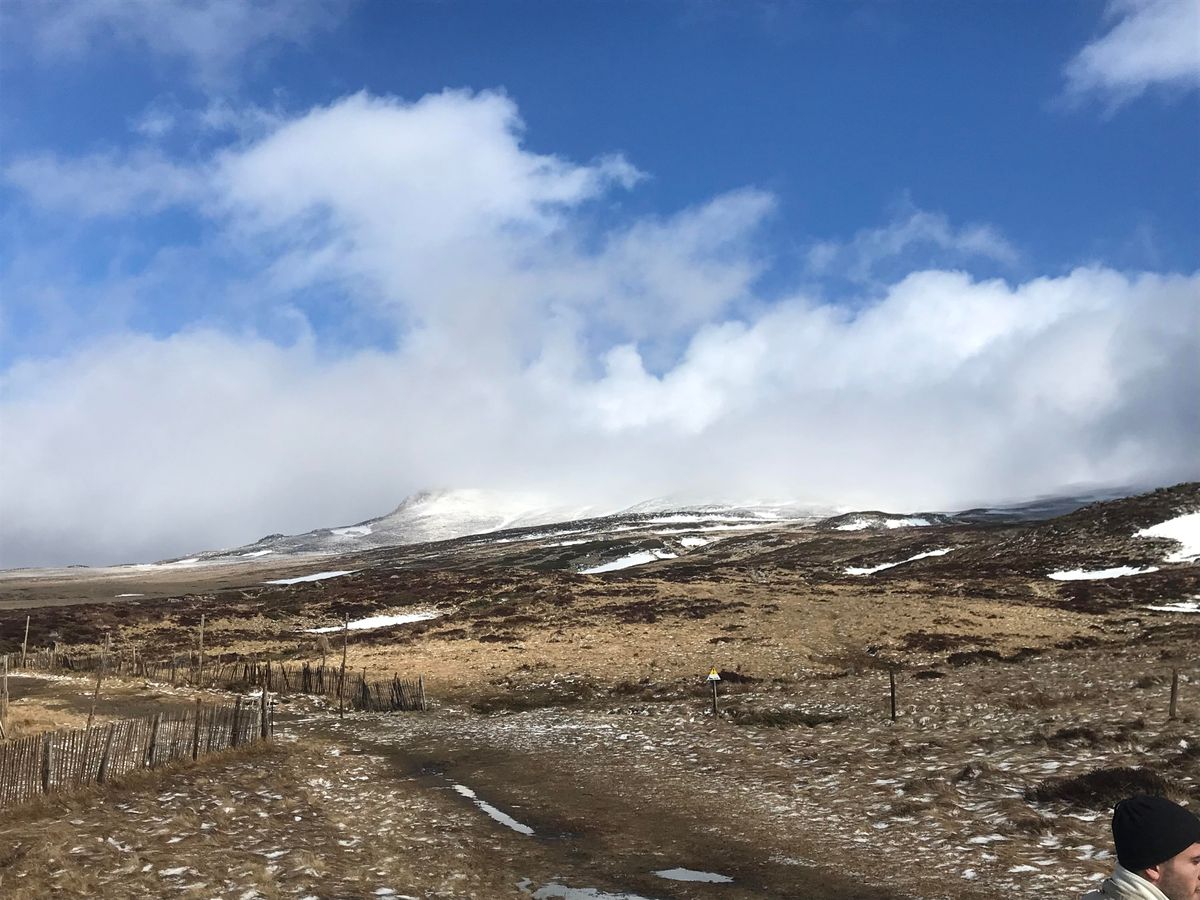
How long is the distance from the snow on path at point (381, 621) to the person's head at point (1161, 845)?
236ft

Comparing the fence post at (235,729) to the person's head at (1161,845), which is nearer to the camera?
the person's head at (1161,845)

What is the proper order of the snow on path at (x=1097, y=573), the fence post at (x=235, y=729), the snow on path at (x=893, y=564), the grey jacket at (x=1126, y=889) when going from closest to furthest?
1. the grey jacket at (x=1126, y=889)
2. the fence post at (x=235, y=729)
3. the snow on path at (x=1097, y=573)
4. the snow on path at (x=893, y=564)

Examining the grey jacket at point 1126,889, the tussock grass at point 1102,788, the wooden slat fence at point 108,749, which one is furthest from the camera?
the wooden slat fence at point 108,749

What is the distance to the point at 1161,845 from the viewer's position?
4.54 meters

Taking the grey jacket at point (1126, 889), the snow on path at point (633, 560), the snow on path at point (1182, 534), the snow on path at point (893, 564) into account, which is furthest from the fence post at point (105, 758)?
the snow on path at point (633, 560)

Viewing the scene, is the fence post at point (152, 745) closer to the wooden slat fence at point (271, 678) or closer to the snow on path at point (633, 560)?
the wooden slat fence at point (271, 678)

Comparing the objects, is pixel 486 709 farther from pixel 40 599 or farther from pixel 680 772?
pixel 40 599

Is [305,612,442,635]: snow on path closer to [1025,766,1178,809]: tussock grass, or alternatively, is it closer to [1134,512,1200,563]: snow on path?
[1025,766,1178,809]: tussock grass

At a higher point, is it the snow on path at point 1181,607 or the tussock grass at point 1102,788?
the tussock grass at point 1102,788

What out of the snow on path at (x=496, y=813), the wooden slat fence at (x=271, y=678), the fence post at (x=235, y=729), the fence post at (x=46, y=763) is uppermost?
the fence post at (x=46, y=763)

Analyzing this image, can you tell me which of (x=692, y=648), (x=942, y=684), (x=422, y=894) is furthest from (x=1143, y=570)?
(x=422, y=894)

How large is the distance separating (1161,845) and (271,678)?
1661 inches

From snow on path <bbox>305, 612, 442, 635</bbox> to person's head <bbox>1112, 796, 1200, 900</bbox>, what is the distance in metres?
71.8

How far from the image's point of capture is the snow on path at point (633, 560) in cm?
15806
